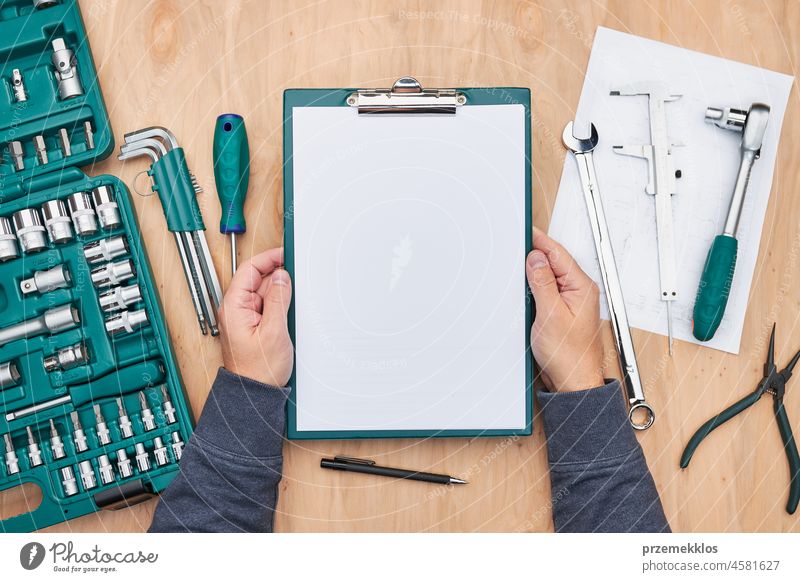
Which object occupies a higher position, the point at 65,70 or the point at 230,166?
the point at 65,70

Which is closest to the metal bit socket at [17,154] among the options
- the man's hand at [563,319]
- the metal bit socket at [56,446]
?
the metal bit socket at [56,446]

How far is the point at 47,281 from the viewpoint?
750mm

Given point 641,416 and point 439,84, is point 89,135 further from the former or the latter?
point 641,416

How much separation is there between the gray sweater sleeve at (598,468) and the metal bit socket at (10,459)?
646 millimetres

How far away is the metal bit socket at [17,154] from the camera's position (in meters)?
0.77

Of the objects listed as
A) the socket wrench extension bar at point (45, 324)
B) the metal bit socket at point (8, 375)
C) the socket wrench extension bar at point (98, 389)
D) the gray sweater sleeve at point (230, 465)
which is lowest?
the gray sweater sleeve at point (230, 465)

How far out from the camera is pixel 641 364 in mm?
792

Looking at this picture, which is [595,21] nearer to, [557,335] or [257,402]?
[557,335]

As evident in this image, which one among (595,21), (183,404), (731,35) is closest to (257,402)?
(183,404)

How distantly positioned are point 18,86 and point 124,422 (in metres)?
0.43

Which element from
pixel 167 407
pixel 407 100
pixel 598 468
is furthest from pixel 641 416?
pixel 167 407

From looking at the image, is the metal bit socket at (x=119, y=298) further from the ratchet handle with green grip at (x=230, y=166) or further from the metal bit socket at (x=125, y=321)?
the ratchet handle with green grip at (x=230, y=166)

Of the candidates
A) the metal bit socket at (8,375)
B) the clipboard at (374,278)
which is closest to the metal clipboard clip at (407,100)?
the clipboard at (374,278)

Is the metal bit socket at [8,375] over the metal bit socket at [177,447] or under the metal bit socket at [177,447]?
over
